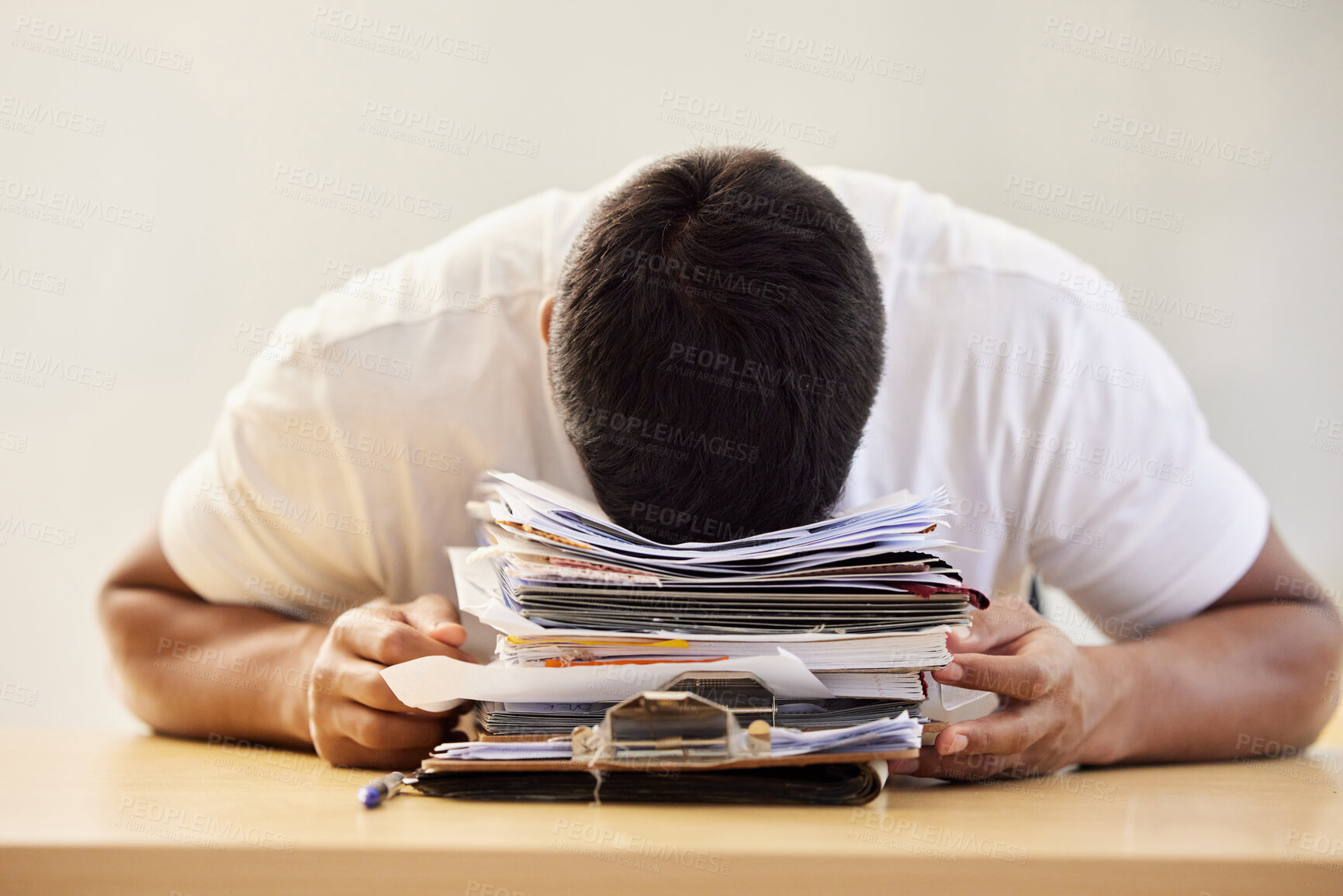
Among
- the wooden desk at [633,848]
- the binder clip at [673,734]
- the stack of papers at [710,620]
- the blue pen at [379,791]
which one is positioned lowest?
the blue pen at [379,791]

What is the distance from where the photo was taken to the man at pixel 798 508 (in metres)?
0.82

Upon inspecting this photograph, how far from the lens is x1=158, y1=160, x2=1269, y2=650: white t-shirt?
989mm

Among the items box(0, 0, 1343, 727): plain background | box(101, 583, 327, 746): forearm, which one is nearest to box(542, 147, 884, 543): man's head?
box(101, 583, 327, 746): forearm

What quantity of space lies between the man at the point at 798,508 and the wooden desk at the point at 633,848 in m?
0.17

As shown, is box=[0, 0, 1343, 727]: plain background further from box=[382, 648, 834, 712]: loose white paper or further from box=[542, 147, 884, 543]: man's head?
box=[382, 648, 834, 712]: loose white paper

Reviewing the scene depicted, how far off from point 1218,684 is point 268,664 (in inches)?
33.9

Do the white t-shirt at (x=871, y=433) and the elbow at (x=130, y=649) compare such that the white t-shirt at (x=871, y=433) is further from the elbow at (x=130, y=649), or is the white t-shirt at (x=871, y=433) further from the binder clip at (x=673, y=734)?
the binder clip at (x=673, y=734)

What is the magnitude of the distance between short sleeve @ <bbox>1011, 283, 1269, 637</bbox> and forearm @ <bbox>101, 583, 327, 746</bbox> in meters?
Result: 0.74

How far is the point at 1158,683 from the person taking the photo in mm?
871

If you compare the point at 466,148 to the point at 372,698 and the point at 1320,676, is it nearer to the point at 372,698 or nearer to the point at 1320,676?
the point at 372,698

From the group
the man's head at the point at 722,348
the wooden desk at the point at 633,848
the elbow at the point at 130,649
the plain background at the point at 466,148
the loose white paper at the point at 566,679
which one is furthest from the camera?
the plain background at the point at 466,148

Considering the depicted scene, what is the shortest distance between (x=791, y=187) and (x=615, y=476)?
0.26 metres

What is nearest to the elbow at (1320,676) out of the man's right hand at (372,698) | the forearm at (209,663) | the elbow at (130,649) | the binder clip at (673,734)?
the binder clip at (673,734)

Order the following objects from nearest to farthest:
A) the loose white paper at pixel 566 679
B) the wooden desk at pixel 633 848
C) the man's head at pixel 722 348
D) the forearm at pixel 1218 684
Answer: the wooden desk at pixel 633 848 → the loose white paper at pixel 566 679 → the man's head at pixel 722 348 → the forearm at pixel 1218 684
